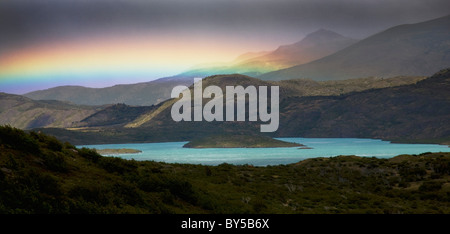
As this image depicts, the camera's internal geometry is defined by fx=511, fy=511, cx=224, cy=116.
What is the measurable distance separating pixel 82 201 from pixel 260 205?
14.3 metres

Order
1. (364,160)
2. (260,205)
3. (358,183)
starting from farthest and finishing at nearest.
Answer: (364,160), (358,183), (260,205)

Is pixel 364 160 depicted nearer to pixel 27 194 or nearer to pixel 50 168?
pixel 50 168

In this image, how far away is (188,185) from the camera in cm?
3359

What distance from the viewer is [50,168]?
29.6 metres

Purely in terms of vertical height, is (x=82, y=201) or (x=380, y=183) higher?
(x=82, y=201)

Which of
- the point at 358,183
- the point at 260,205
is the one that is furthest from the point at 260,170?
the point at 260,205

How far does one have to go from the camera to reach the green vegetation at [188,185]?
2414 centimetres

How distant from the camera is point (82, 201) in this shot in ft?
78.1

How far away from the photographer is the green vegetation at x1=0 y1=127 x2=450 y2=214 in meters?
24.1
